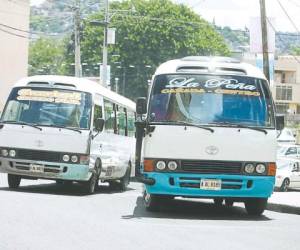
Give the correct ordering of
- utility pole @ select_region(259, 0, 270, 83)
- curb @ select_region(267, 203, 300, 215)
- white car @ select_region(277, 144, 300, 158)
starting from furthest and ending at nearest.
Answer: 1. white car @ select_region(277, 144, 300, 158)
2. utility pole @ select_region(259, 0, 270, 83)
3. curb @ select_region(267, 203, 300, 215)

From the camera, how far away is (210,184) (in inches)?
618

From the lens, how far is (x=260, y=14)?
114 ft

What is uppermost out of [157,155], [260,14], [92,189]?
[260,14]

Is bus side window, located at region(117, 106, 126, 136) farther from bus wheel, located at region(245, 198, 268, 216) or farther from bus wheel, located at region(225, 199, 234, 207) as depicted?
bus wheel, located at region(245, 198, 268, 216)

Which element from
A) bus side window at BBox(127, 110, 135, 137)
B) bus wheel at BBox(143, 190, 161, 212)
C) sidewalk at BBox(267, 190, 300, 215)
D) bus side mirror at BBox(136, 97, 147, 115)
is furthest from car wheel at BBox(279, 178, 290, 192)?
bus side mirror at BBox(136, 97, 147, 115)

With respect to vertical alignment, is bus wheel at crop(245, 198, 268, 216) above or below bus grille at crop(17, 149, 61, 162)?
below

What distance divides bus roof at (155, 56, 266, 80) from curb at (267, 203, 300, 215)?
3.38 metres

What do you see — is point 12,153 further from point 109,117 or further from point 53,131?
point 109,117

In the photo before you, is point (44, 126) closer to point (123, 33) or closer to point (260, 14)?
point (260, 14)

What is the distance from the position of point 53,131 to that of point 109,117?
130 inches

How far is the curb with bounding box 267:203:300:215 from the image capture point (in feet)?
61.8

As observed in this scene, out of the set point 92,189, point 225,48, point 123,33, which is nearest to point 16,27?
point 123,33

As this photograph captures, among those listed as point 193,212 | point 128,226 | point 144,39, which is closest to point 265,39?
→ point 193,212

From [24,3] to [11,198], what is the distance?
61.2 metres
